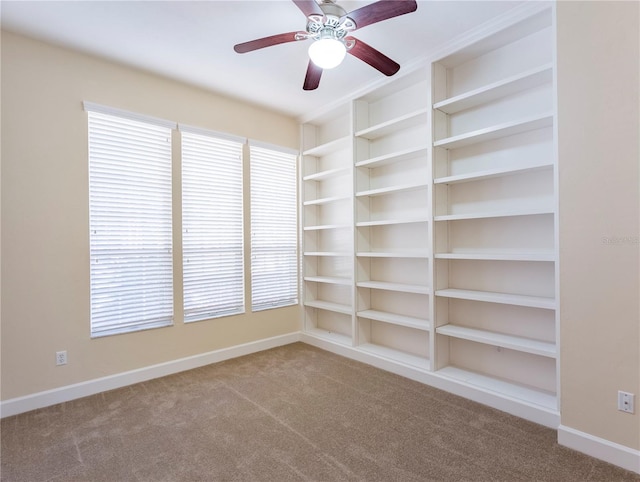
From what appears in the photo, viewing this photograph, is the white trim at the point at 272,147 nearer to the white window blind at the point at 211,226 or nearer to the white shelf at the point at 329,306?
the white window blind at the point at 211,226

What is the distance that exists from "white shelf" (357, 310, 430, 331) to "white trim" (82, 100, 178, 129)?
2.74 meters

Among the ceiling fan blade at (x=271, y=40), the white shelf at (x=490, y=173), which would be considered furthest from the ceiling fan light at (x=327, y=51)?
the white shelf at (x=490, y=173)

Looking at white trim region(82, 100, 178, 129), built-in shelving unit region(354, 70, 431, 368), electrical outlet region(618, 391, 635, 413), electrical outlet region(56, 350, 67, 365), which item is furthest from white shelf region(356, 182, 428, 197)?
electrical outlet region(56, 350, 67, 365)

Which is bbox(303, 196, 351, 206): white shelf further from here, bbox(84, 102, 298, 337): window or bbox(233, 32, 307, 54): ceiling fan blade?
bbox(233, 32, 307, 54): ceiling fan blade

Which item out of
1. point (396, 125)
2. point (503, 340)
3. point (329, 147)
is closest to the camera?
point (503, 340)

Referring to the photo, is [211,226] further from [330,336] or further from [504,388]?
[504,388]

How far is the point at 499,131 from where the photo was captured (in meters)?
2.57

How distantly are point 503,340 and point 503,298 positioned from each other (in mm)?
319

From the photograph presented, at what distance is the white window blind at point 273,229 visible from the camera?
400 cm

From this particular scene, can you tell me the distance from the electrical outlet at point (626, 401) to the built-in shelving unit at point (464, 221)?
40 cm

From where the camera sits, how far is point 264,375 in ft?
10.6

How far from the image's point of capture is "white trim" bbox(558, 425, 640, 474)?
71.9 inches

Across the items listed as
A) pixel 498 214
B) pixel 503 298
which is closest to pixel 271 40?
pixel 498 214

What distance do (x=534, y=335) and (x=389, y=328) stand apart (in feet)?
4.59
